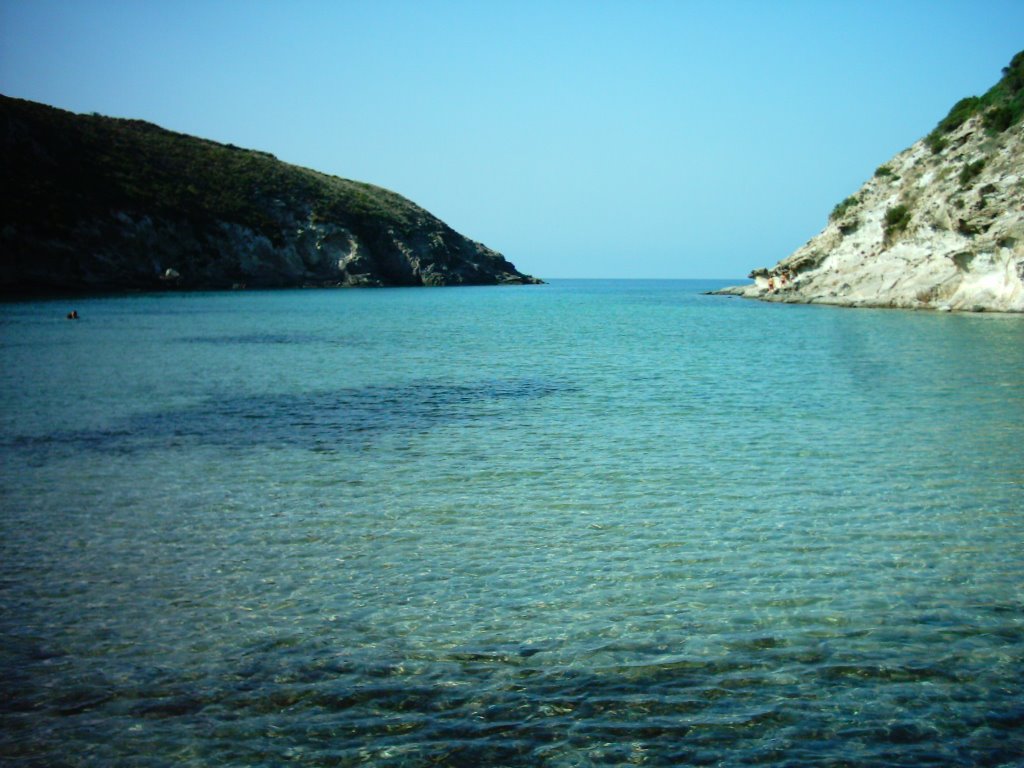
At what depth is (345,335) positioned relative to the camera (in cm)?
4756

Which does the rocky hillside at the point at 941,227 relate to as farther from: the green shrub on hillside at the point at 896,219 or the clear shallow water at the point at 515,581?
the clear shallow water at the point at 515,581

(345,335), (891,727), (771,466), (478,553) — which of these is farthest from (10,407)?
(345,335)

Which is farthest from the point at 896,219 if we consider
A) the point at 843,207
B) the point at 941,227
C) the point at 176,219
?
the point at 176,219

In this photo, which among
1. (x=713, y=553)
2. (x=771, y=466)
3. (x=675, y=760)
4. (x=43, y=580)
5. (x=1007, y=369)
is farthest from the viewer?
(x=1007, y=369)

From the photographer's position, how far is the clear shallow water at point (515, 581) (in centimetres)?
620

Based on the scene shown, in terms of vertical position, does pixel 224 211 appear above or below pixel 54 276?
above

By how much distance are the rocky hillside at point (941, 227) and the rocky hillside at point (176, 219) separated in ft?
226

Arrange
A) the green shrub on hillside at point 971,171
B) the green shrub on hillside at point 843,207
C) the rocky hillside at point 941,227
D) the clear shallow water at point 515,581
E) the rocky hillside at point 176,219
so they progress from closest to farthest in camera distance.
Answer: the clear shallow water at point 515,581 < the rocky hillside at point 941,227 < the green shrub on hillside at point 971,171 < the green shrub on hillside at point 843,207 < the rocky hillside at point 176,219

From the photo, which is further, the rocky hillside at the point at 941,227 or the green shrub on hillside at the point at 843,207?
the green shrub on hillside at the point at 843,207

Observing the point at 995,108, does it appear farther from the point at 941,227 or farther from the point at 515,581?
the point at 515,581

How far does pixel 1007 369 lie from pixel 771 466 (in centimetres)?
1682

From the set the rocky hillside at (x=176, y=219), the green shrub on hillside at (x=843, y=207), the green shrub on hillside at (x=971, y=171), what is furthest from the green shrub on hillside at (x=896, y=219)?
the rocky hillside at (x=176, y=219)

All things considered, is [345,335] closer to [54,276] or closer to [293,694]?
[293,694]

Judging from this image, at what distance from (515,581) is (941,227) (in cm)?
5961
